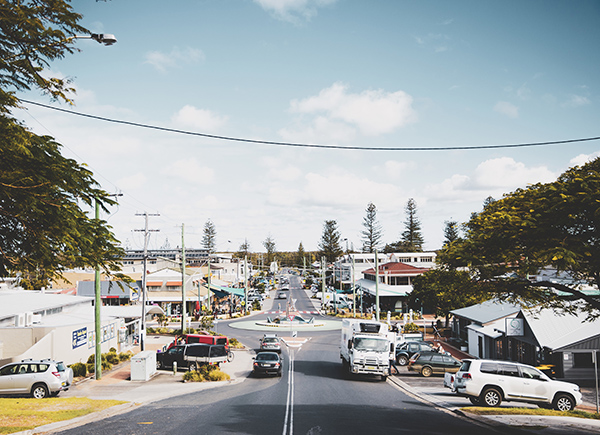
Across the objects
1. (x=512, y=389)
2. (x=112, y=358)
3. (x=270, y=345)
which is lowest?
(x=270, y=345)

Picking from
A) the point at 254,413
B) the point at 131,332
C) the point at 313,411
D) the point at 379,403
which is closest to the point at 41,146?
the point at 254,413

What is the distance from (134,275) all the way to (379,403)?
6530 centimetres

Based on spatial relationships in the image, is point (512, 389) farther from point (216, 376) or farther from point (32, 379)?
point (32, 379)

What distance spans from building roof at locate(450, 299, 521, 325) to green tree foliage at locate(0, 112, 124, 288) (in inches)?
1129

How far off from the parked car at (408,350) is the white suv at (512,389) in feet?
45.8

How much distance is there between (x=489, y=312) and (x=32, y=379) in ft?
105

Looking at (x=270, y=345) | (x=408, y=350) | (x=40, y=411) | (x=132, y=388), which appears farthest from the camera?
(x=270, y=345)

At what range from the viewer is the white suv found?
1898 centimetres

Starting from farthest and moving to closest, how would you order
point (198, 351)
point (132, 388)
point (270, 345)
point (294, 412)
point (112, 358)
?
point (270, 345) < point (112, 358) < point (198, 351) < point (132, 388) < point (294, 412)

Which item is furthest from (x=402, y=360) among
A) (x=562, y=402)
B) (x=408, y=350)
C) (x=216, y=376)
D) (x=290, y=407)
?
(x=290, y=407)

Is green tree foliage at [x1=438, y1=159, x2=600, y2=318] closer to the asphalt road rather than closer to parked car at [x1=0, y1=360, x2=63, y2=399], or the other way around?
the asphalt road

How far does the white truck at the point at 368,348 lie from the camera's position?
2527cm

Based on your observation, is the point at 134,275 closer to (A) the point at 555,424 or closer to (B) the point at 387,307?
(B) the point at 387,307

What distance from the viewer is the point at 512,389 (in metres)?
19.1
